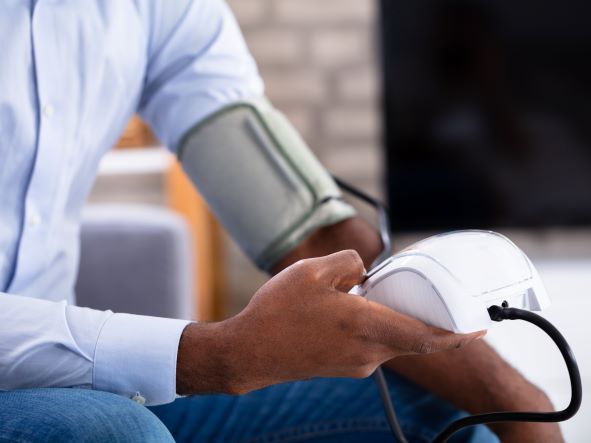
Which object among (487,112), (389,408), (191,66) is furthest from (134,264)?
(487,112)

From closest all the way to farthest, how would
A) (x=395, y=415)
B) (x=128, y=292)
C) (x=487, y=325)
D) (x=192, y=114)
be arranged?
(x=487, y=325) < (x=395, y=415) < (x=192, y=114) < (x=128, y=292)

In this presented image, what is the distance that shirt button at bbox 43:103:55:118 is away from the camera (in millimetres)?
785

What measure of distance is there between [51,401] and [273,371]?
15 centimetres

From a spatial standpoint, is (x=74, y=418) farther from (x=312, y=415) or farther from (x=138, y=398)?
(x=312, y=415)

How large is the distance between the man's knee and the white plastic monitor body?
0.57 ft

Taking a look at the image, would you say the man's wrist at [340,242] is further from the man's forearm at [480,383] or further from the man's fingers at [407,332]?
the man's fingers at [407,332]

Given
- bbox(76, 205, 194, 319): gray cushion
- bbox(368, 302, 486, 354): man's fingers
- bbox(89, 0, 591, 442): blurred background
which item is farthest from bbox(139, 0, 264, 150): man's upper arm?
bbox(89, 0, 591, 442): blurred background

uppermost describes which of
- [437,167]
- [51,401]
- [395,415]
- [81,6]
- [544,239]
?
[81,6]

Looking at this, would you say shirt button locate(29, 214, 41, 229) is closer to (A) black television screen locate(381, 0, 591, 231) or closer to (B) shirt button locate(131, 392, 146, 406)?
(B) shirt button locate(131, 392, 146, 406)

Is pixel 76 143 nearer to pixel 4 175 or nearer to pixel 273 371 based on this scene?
pixel 4 175

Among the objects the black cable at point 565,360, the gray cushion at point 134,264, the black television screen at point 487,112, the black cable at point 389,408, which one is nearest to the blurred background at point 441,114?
the black television screen at point 487,112

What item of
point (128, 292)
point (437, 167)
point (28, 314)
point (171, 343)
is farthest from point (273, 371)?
point (437, 167)

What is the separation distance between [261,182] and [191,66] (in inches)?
5.7

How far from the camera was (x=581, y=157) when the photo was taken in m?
1.96
